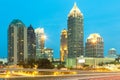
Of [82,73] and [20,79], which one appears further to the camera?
[82,73]

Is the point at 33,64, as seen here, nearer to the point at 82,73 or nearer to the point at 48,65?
the point at 48,65

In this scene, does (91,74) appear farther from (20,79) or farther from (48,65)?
(48,65)

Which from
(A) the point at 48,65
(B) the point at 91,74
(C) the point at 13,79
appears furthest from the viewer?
(A) the point at 48,65

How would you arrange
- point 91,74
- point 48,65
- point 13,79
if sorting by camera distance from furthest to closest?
point 48,65 → point 91,74 → point 13,79

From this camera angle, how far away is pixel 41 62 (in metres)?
147

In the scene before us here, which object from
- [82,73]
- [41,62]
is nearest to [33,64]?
[41,62]

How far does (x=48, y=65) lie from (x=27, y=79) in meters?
71.1

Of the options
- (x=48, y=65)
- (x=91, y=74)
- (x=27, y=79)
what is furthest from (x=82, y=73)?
(x=48, y=65)

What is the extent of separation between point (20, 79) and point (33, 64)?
75517 millimetres

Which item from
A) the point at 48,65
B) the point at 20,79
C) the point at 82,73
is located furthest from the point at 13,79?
the point at 48,65

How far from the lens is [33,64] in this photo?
148 metres

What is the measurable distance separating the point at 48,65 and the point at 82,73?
2115 inches

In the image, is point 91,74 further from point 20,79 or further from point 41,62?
point 41,62

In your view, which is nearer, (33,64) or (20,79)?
(20,79)
